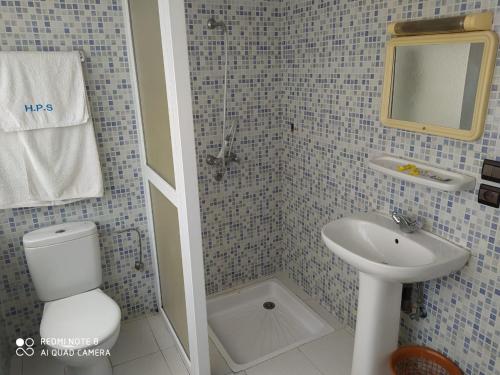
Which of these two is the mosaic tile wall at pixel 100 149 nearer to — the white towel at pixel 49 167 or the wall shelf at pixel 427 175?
the white towel at pixel 49 167

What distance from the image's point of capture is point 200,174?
2.66 m

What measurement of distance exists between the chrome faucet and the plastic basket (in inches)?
24.0

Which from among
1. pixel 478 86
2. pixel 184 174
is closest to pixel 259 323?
pixel 184 174

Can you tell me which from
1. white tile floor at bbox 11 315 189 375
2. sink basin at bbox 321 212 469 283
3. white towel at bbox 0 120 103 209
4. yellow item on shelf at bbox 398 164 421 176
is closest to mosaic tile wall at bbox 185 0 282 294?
white tile floor at bbox 11 315 189 375

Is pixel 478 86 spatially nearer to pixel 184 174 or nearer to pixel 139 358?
pixel 184 174

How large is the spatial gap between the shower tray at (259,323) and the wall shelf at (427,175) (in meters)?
1.18

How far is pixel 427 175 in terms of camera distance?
1768 mm

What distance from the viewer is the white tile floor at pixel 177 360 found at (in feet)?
7.34

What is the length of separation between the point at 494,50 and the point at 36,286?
2452 millimetres

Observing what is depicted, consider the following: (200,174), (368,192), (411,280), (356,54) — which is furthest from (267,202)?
(411,280)

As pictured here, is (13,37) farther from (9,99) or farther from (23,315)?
(23,315)

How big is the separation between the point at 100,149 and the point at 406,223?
1752 millimetres

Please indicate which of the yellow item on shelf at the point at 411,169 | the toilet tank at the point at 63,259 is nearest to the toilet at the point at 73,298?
the toilet tank at the point at 63,259

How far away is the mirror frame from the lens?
1.50 m
